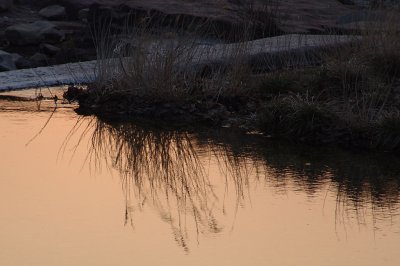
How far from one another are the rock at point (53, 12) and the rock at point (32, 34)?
4.70 ft

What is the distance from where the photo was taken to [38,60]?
47.2 ft

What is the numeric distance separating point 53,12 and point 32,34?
83.3 inches

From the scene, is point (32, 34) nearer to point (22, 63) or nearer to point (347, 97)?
point (22, 63)

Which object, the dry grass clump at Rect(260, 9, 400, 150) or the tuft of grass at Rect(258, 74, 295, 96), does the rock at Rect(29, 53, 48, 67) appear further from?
the tuft of grass at Rect(258, 74, 295, 96)

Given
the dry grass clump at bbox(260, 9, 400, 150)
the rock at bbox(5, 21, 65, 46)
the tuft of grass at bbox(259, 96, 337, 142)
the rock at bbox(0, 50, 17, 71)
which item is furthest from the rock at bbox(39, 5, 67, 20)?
the tuft of grass at bbox(259, 96, 337, 142)

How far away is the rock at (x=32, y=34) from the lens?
51.4 feet

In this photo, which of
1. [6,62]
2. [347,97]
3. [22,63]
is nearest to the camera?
[347,97]

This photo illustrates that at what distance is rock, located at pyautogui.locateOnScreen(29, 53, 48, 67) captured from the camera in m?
14.3

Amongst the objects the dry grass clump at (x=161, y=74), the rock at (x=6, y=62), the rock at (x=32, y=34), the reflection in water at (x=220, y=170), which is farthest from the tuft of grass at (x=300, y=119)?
the rock at (x=32, y=34)

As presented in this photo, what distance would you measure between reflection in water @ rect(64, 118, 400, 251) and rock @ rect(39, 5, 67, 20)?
25.9ft

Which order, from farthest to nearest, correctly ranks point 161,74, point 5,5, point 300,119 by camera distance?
1. point 5,5
2. point 161,74
3. point 300,119

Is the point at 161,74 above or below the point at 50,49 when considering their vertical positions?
above

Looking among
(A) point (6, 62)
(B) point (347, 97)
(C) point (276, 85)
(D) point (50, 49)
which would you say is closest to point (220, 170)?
(B) point (347, 97)

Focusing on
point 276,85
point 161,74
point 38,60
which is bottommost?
point 38,60
